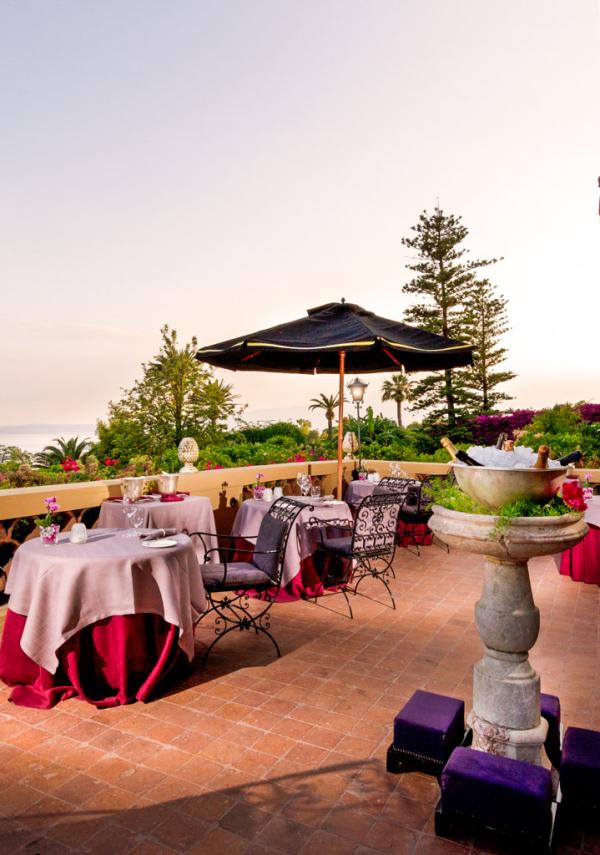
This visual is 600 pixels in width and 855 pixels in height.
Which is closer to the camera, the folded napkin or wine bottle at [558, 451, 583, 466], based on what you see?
wine bottle at [558, 451, 583, 466]

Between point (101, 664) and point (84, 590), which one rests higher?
point (84, 590)

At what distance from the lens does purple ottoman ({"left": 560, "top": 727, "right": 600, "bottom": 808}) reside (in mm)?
2068

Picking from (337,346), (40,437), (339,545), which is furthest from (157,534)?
(40,437)

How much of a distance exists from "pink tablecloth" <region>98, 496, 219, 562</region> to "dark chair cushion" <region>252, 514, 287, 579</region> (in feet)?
2.35

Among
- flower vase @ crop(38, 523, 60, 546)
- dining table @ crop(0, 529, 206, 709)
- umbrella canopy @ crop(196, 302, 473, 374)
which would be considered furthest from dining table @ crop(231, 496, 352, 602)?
flower vase @ crop(38, 523, 60, 546)

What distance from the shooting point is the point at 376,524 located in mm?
5094

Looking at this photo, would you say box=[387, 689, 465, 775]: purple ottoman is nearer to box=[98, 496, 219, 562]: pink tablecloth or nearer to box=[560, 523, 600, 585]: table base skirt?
box=[98, 496, 219, 562]: pink tablecloth

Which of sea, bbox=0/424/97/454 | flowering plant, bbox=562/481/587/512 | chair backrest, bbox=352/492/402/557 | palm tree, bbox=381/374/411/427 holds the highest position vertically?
palm tree, bbox=381/374/411/427

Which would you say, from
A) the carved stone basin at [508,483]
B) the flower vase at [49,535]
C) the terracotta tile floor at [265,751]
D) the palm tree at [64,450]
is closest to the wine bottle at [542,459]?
the carved stone basin at [508,483]

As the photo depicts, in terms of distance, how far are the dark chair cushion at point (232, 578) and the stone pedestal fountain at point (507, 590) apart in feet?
6.25

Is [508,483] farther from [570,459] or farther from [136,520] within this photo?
[136,520]

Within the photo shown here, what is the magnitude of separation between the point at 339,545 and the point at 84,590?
2558mm

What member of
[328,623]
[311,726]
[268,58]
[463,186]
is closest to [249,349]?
[328,623]

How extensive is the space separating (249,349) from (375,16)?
5.58 metres
